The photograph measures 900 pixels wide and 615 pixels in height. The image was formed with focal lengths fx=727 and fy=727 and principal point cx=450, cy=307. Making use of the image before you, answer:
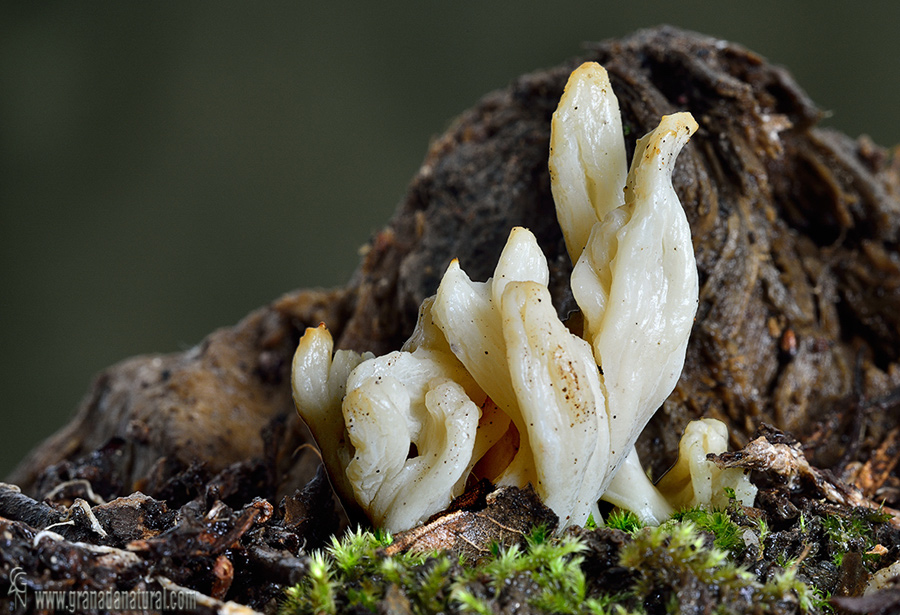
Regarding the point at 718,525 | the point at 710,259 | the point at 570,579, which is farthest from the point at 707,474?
the point at 710,259

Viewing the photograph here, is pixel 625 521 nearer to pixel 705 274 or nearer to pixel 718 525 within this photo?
pixel 718 525

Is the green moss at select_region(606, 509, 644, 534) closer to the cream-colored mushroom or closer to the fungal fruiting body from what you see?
the fungal fruiting body

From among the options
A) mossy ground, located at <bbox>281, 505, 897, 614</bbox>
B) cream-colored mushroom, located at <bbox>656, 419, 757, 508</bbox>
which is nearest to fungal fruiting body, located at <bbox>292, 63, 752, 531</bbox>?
cream-colored mushroom, located at <bbox>656, 419, 757, 508</bbox>

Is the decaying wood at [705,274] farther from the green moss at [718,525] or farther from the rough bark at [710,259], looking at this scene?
the green moss at [718,525]

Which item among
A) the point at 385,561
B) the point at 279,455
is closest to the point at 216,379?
the point at 279,455

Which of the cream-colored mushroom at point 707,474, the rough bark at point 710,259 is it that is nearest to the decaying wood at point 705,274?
the rough bark at point 710,259
